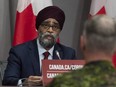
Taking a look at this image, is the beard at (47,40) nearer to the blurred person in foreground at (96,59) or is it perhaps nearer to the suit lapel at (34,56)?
the suit lapel at (34,56)

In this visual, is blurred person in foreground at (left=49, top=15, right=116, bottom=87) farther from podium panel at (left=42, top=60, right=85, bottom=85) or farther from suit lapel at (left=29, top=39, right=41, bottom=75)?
suit lapel at (left=29, top=39, right=41, bottom=75)

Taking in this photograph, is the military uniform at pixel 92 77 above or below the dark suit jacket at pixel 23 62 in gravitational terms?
below

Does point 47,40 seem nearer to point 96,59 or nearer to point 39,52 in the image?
point 39,52

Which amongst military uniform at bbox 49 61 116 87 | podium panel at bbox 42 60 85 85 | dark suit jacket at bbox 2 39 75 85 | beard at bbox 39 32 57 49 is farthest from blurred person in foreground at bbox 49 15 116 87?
beard at bbox 39 32 57 49

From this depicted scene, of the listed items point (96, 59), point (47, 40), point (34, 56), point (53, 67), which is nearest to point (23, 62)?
point (34, 56)

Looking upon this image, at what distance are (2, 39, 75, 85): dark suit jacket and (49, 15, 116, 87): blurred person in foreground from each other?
161 centimetres

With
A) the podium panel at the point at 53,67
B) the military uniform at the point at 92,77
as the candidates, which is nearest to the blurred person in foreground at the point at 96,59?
the military uniform at the point at 92,77

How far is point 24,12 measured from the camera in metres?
4.20

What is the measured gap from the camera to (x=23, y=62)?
3223mm

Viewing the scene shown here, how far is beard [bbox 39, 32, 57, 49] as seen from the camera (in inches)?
130

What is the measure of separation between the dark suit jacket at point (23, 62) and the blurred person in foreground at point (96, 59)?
161cm

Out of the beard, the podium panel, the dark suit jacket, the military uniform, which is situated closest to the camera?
the military uniform

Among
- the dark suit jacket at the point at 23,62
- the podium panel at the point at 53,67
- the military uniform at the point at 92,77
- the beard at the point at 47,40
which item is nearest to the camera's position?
the military uniform at the point at 92,77

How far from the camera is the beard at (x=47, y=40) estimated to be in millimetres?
3303
